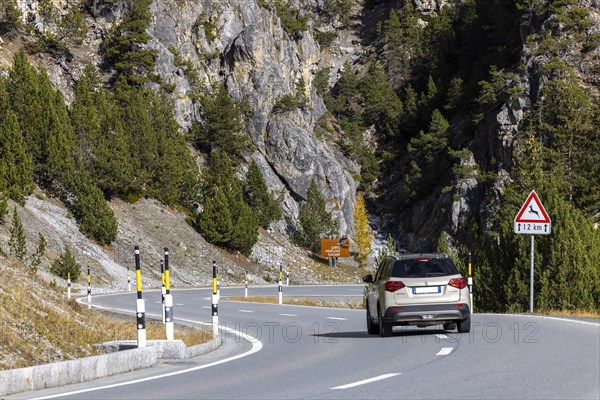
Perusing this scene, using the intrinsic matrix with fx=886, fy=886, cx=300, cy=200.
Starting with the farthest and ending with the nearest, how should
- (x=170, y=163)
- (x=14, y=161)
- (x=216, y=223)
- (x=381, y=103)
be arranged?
(x=381, y=103) → (x=170, y=163) → (x=216, y=223) → (x=14, y=161)

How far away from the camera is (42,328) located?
509 inches

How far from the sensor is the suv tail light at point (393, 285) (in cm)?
1619

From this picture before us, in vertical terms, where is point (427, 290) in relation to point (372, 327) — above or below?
above

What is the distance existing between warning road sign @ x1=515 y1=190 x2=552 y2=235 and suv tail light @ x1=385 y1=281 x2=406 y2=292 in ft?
22.0

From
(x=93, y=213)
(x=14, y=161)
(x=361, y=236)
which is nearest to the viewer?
(x=14, y=161)

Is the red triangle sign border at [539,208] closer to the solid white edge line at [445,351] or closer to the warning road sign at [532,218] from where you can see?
the warning road sign at [532,218]

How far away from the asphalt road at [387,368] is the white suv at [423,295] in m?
0.36

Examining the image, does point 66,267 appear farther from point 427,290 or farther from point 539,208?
point 427,290

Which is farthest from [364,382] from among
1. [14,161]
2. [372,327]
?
[14,161]

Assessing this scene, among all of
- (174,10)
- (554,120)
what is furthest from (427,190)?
(174,10)

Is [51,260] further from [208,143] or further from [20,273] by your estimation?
[208,143]

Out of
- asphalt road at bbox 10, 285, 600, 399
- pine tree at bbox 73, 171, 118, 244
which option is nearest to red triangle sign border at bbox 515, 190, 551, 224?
asphalt road at bbox 10, 285, 600, 399

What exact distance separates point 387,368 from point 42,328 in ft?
17.1

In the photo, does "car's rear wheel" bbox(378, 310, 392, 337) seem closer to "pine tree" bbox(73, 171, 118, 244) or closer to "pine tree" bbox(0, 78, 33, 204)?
"pine tree" bbox(0, 78, 33, 204)
